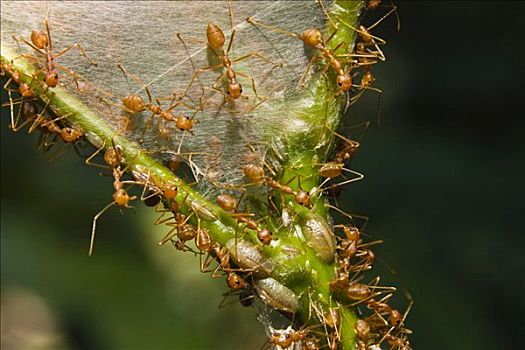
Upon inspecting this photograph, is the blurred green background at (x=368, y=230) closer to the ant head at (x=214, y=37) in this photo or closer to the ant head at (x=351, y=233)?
the ant head at (x=351, y=233)

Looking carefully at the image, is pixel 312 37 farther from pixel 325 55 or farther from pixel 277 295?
pixel 277 295

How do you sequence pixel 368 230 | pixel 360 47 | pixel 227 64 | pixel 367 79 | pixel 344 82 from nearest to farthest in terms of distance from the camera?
pixel 344 82
pixel 227 64
pixel 360 47
pixel 367 79
pixel 368 230

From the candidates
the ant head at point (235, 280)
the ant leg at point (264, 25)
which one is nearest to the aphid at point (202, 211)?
the ant head at point (235, 280)

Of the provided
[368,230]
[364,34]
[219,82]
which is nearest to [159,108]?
[219,82]

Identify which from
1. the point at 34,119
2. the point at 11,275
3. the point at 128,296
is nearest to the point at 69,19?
the point at 34,119

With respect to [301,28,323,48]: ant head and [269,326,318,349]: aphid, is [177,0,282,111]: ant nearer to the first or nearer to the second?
[301,28,323,48]: ant head

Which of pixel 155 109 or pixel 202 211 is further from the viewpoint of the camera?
pixel 155 109
